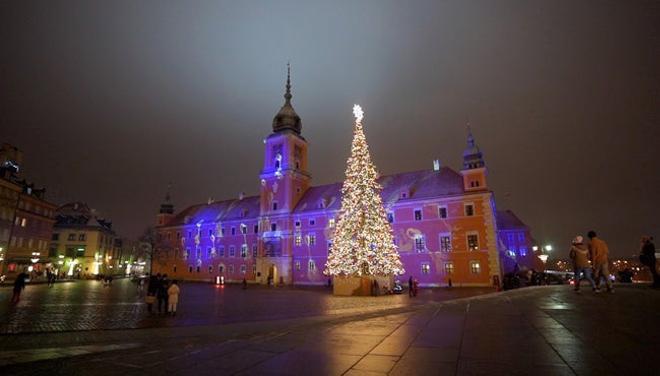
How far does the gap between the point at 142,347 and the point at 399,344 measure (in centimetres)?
518

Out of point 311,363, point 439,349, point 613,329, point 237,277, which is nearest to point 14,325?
point 311,363

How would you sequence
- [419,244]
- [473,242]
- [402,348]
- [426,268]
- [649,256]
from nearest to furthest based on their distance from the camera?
[402,348], [649,256], [473,242], [426,268], [419,244]

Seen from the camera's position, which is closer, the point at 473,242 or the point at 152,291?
the point at 152,291

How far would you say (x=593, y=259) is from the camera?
11.2 metres

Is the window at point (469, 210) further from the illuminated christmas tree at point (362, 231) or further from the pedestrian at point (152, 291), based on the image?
the pedestrian at point (152, 291)

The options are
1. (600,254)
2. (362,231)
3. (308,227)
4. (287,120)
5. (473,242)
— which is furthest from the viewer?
(287,120)

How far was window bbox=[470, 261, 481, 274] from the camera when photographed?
39.2 metres

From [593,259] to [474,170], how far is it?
3274 cm

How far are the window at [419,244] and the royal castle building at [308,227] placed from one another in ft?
0.40

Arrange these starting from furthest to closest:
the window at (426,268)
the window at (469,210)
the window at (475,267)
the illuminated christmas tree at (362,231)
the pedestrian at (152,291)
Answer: the window at (426,268) < the window at (469,210) < the window at (475,267) < the illuminated christmas tree at (362,231) < the pedestrian at (152,291)

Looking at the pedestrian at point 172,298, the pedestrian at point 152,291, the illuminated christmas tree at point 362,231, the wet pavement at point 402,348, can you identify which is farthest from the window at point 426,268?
the wet pavement at point 402,348

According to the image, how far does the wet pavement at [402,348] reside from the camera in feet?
15.0

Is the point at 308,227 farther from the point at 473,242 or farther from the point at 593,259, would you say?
the point at 593,259

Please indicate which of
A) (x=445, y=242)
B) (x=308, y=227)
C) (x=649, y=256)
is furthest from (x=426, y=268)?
(x=649, y=256)
